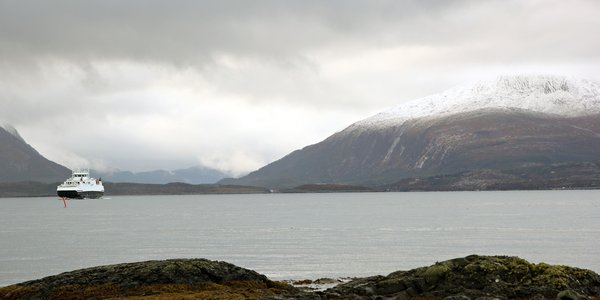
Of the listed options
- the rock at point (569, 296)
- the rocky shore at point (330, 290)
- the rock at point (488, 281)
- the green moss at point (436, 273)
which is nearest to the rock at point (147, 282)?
the rocky shore at point (330, 290)

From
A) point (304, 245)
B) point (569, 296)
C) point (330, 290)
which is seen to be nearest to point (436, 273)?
point (330, 290)

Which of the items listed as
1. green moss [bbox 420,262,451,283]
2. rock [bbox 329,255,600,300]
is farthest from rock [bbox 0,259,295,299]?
green moss [bbox 420,262,451,283]

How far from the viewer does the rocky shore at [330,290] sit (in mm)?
40156

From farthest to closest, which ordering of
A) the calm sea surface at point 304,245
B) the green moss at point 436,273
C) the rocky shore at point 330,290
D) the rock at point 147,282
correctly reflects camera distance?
the calm sea surface at point 304,245, the rock at point 147,282, the green moss at point 436,273, the rocky shore at point 330,290

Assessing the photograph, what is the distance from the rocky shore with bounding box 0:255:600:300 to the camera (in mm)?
40156

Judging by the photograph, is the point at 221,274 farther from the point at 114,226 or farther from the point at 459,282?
the point at 114,226

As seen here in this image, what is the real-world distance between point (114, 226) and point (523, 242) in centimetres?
8307

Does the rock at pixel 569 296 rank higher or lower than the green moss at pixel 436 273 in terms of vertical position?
lower

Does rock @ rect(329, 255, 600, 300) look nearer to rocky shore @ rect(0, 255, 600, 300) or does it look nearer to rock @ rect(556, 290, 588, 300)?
rocky shore @ rect(0, 255, 600, 300)

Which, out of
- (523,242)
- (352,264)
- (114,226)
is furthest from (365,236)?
(114,226)

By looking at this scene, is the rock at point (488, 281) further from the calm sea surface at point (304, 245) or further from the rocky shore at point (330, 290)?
the calm sea surface at point (304, 245)

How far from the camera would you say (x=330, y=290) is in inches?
1715

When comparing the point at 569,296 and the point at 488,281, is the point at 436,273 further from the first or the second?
the point at 569,296

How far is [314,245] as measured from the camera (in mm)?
94438
